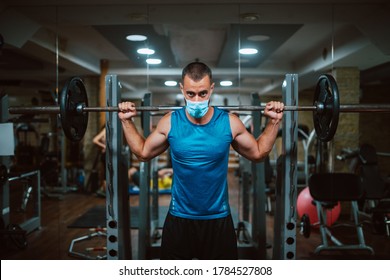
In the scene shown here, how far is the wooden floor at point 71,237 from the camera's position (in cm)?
304

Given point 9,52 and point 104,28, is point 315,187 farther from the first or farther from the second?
point 9,52

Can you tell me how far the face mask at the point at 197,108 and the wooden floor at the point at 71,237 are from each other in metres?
1.86

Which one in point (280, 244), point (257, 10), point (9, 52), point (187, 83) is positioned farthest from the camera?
point (9, 52)

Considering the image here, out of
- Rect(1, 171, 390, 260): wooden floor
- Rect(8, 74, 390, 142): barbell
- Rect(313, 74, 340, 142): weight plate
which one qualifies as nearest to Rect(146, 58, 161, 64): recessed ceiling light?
Rect(1, 171, 390, 260): wooden floor

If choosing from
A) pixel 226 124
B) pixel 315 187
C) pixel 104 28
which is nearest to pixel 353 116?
pixel 315 187

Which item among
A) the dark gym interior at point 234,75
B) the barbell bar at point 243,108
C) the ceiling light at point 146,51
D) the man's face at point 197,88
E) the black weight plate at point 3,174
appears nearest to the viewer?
the man's face at point 197,88

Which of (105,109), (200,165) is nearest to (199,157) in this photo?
(200,165)

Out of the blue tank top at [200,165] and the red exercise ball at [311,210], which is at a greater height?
the blue tank top at [200,165]

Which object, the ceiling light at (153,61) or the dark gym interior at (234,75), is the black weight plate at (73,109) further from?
the ceiling light at (153,61)

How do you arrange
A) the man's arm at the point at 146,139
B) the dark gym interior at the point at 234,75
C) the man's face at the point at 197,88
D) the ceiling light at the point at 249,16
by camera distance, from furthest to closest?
1. the ceiling light at the point at 249,16
2. the dark gym interior at the point at 234,75
3. the man's arm at the point at 146,139
4. the man's face at the point at 197,88

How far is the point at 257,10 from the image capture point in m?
3.12

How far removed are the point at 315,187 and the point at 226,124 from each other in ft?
6.30

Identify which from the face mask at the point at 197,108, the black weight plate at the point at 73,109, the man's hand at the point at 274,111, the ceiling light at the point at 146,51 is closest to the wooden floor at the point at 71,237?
the ceiling light at the point at 146,51

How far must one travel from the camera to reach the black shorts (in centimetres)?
160
